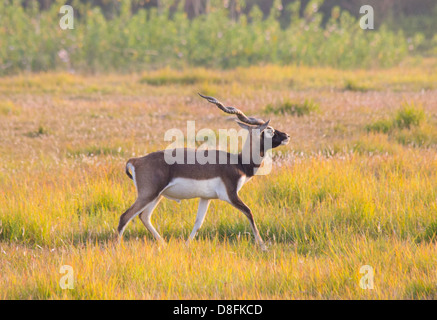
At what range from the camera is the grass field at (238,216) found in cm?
404

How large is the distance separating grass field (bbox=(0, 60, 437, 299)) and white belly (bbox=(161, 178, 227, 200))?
379 mm

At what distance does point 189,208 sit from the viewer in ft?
19.1

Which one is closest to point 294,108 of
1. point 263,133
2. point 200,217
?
point 263,133

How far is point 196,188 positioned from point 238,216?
2.89 ft

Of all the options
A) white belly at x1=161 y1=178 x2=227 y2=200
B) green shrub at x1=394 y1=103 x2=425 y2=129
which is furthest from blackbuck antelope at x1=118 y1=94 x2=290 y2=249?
green shrub at x1=394 y1=103 x2=425 y2=129

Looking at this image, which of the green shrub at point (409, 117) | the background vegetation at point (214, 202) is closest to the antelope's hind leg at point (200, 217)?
the background vegetation at point (214, 202)

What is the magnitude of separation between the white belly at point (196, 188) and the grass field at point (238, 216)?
0.38m

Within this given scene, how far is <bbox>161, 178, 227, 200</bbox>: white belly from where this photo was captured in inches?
187

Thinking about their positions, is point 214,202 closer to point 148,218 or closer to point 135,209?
point 148,218

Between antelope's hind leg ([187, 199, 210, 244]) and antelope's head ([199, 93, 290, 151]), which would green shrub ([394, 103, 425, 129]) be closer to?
antelope's head ([199, 93, 290, 151])

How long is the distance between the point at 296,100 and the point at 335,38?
8.96m
